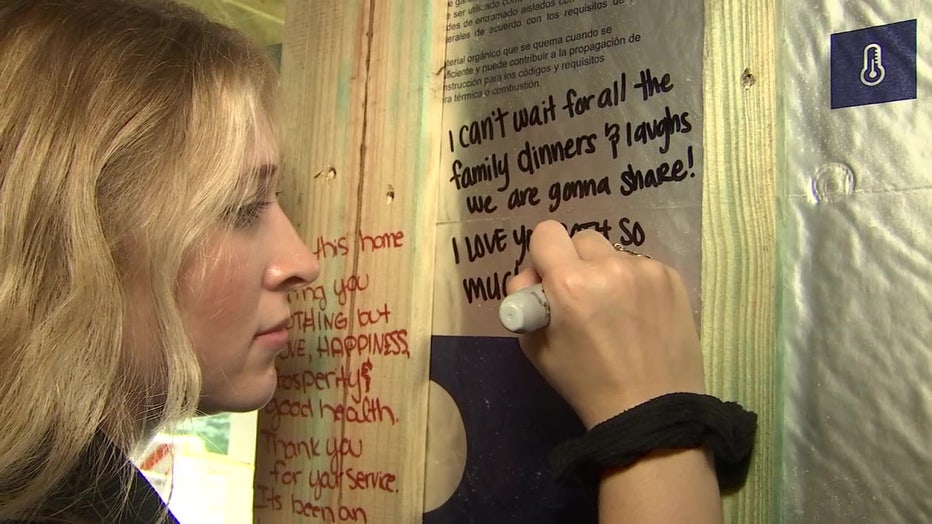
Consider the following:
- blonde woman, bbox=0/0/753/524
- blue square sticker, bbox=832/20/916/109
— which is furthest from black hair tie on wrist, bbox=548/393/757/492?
blue square sticker, bbox=832/20/916/109

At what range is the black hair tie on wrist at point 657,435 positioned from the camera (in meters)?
0.59

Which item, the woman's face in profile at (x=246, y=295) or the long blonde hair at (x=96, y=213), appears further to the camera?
the woman's face in profile at (x=246, y=295)

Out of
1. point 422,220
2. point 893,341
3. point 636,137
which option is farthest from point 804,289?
point 422,220

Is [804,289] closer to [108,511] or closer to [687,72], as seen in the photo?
[687,72]

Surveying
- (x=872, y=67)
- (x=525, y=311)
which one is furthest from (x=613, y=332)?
(x=872, y=67)

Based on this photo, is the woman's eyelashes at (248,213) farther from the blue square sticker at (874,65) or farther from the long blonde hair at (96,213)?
the blue square sticker at (874,65)

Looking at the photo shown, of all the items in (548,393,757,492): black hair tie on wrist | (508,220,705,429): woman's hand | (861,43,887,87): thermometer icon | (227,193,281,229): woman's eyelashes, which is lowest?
(548,393,757,492): black hair tie on wrist

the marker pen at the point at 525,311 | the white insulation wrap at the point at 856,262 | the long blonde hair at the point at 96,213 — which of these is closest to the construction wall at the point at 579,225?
the white insulation wrap at the point at 856,262

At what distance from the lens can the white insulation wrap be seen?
0.59 meters

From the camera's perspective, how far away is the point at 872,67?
621 mm

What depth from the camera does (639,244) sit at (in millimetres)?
728

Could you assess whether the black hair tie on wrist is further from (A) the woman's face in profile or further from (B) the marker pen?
(A) the woman's face in profile

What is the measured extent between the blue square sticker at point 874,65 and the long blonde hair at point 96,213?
0.52 metres

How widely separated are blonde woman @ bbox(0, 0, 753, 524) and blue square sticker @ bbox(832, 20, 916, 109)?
0.72 ft
